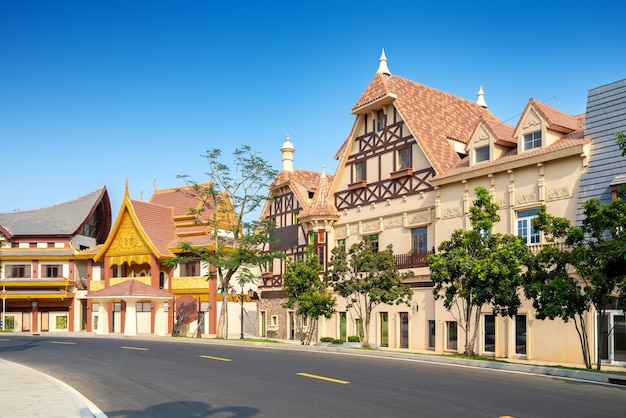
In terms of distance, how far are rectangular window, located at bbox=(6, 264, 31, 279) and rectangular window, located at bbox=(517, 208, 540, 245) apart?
Answer: 48.3 meters

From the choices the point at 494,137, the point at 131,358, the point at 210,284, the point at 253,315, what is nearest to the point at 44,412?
the point at 131,358

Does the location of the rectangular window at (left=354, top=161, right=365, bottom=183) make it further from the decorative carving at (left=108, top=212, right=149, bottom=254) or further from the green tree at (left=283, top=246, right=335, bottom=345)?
the decorative carving at (left=108, top=212, right=149, bottom=254)

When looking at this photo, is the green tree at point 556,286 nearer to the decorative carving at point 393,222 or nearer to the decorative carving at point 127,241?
the decorative carving at point 393,222

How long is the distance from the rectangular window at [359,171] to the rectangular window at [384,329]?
7.95 metres

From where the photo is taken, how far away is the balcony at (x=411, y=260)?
109 ft

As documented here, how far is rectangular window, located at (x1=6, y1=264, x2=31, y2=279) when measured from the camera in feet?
201

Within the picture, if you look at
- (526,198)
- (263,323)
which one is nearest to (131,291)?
(263,323)

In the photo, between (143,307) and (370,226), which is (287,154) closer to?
(370,226)

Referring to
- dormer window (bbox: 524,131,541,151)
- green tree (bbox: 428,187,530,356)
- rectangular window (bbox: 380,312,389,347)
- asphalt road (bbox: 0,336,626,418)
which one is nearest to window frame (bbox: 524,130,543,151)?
dormer window (bbox: 524,131,541,151)

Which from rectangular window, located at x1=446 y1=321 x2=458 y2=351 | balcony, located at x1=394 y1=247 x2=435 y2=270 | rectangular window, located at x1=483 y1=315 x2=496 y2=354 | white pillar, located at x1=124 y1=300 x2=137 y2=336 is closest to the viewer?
rectangular window, located at x1=483 y1=315 x2=496 y2=354

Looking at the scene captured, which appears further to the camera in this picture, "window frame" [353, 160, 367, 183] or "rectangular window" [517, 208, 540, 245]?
"window frame" [353, 160, 367, 183]

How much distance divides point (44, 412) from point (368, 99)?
93.7 ft

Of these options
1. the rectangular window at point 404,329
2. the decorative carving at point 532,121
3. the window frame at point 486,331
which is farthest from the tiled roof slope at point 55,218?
the decorative carving at point 532,121

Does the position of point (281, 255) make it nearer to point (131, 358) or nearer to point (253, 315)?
point (253, 315)
